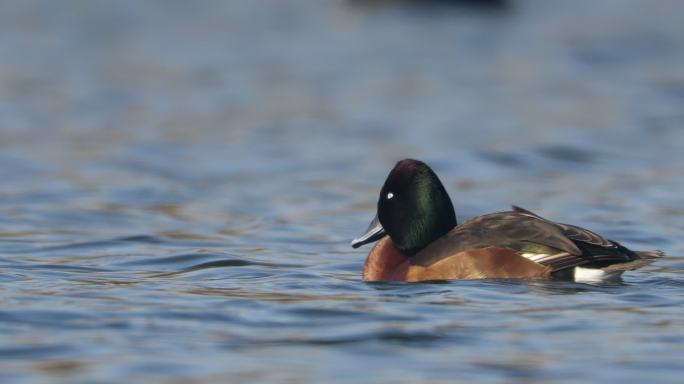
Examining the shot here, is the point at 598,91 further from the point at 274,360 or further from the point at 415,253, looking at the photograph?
the point at 274,360

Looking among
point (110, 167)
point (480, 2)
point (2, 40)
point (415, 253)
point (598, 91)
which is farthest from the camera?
point (480, 2)

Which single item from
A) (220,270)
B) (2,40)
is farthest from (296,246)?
(2,40)

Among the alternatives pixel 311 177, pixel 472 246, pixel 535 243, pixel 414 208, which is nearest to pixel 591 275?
pixel 535 243

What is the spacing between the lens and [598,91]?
19.0 metres

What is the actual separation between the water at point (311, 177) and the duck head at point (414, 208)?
0.48m

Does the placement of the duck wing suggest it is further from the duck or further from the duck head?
the duck head

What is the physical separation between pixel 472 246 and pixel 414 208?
0.57 meters

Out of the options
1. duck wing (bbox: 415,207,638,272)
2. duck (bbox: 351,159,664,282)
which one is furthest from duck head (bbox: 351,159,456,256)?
duck wing (bbox: 415,207,638,272)

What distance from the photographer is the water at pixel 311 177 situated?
6848 millimetres

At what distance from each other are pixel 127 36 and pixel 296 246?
12.5m

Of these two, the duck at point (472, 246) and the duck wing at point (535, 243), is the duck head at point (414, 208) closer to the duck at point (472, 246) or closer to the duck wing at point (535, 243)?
the duck at point (472, 246)

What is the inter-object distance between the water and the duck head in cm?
48

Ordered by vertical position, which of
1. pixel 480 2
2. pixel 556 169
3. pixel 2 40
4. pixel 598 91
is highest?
pixel 480 2

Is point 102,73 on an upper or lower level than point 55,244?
upper
